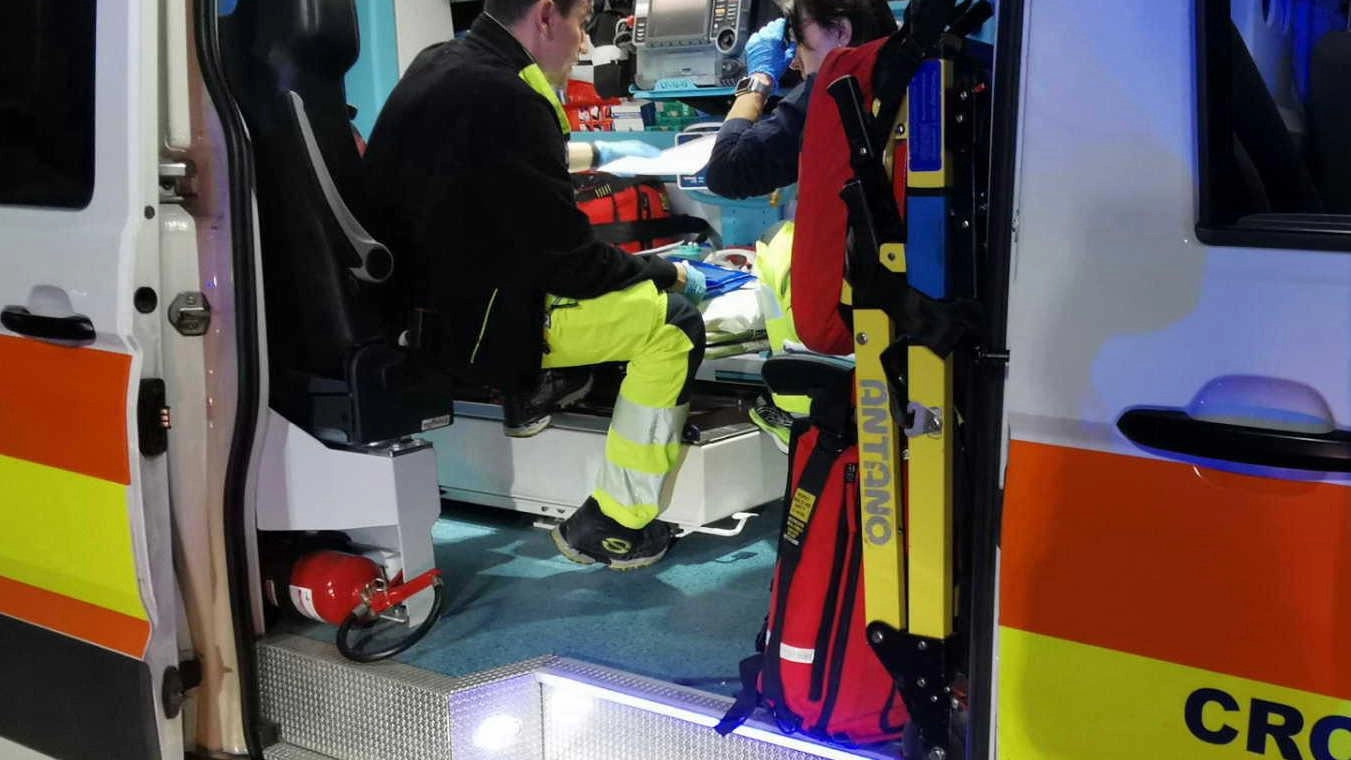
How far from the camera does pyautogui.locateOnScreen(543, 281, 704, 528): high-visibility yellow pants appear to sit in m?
3.01

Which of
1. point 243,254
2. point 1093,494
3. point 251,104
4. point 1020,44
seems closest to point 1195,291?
point 1093,494

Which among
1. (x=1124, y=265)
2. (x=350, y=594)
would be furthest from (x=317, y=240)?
(x=1124, y=265)

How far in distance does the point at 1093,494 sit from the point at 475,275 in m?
1.80

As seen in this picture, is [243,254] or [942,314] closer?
[942,314]

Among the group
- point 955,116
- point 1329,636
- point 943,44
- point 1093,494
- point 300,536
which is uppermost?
point 943,44

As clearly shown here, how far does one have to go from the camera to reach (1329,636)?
4.09 ft

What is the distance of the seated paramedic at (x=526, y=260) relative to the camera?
9.19 feet

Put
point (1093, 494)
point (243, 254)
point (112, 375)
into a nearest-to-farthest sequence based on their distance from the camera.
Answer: point (1093, 494) → point (112, 375) → point (243, 254)

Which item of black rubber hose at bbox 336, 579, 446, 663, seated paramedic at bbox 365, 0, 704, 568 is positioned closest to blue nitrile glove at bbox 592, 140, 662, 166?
seated paramedic at bbox 365, 0, 704, 568

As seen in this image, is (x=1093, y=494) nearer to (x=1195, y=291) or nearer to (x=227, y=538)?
(x=1195, y=291)

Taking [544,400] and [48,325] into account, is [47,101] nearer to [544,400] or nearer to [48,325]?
[48,325]

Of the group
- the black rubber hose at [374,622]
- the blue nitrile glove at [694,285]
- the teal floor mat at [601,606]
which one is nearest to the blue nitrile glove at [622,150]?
the blue nitrile glove at [694,285]

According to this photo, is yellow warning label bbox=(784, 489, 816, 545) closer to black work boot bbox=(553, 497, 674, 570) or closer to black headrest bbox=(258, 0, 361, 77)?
black work boot bbox=(553, 497, 674, 570)

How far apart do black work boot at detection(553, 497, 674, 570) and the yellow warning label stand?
112cm
